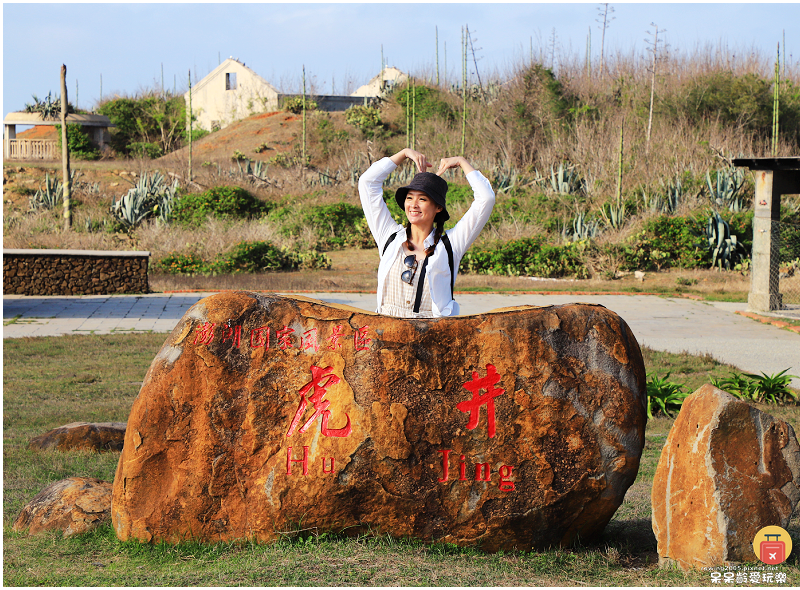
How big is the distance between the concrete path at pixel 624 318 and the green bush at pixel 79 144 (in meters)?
23.4

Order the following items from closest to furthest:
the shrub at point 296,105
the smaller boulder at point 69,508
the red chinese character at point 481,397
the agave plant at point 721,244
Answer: the red chinese character at point 481,397 → the smaller boulder at point 69,508 → the agave plant at point 721,244 → the shrub at point 296,105

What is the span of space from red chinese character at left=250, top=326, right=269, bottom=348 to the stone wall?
42.2 feet

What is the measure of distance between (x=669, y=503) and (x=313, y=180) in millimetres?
26839

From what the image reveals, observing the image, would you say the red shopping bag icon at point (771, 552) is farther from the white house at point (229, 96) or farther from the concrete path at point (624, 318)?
the white house at point (229, 96)

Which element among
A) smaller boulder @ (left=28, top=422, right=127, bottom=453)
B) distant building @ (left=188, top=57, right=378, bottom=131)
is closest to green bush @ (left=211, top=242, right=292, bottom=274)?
smaller boulder @ (left=28, top=422, right=127, bottom=453)

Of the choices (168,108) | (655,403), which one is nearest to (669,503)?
(655,403)

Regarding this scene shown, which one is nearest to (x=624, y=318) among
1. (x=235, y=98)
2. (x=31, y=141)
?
(x=31, y=141)

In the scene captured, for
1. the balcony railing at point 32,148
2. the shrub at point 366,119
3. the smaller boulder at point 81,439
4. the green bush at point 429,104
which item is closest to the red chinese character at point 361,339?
the smaller boulder at point 81,439

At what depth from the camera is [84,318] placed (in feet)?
42.1

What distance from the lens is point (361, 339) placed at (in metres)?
3.70

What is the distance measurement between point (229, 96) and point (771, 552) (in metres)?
45.6

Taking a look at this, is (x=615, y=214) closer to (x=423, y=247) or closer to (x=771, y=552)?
(x=423, y=247)

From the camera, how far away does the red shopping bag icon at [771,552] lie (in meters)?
3.46

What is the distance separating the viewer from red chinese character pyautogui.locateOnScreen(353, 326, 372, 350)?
12.1 feet
